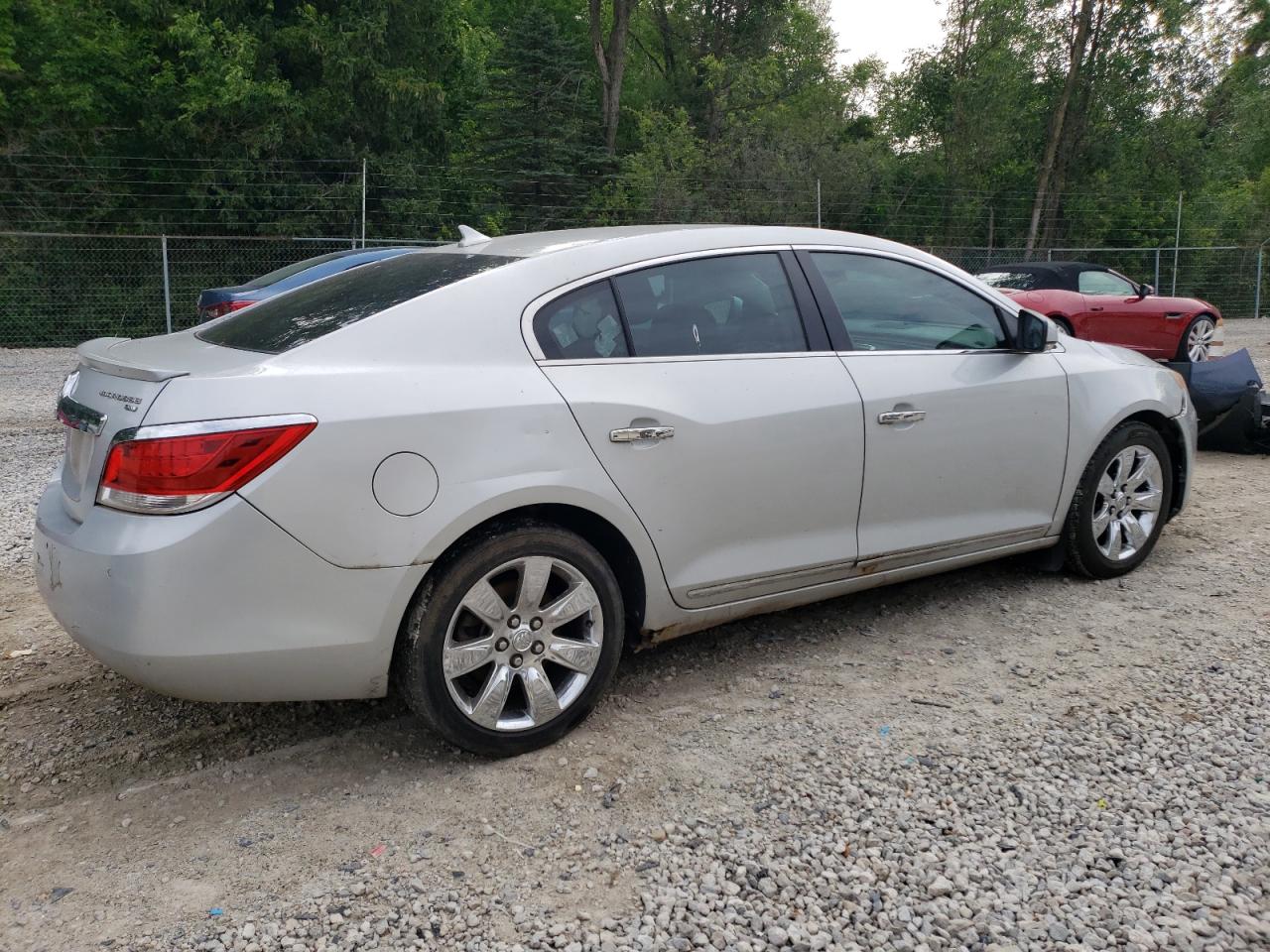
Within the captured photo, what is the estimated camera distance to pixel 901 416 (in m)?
4.02

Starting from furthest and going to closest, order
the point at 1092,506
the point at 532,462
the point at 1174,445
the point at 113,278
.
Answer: the point at 113,278 → the point at 1174,445 → the point at 1092,506 → the point at 532,462

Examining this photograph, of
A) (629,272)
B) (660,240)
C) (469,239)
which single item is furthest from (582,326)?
(469,239)

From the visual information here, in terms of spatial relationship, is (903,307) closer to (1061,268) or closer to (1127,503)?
(1127,503)

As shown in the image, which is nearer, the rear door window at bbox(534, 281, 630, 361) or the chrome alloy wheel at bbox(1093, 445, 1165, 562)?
the rear door window at bbox(534, 281, 630, 361)

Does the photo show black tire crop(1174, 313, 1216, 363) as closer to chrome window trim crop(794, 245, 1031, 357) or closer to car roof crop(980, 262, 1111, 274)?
car roof crop(980, 262, 1111, 274)

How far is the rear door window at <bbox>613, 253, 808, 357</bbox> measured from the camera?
142 inches

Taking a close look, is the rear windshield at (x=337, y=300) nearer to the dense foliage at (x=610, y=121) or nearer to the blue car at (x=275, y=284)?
the blue car at (x=275, y=284)

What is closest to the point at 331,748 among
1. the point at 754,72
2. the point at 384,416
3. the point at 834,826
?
the point at 384,416

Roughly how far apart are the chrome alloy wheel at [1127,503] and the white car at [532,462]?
14.1 inches

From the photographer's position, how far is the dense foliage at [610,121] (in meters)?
21.9

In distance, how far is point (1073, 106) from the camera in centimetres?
3117

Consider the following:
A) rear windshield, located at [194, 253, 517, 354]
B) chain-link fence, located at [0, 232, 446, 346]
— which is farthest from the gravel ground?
chain-link fence, located at [0, 232, 446, 346]

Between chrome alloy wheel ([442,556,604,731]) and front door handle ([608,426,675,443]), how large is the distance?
427mm

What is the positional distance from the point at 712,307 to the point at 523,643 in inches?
53.0
